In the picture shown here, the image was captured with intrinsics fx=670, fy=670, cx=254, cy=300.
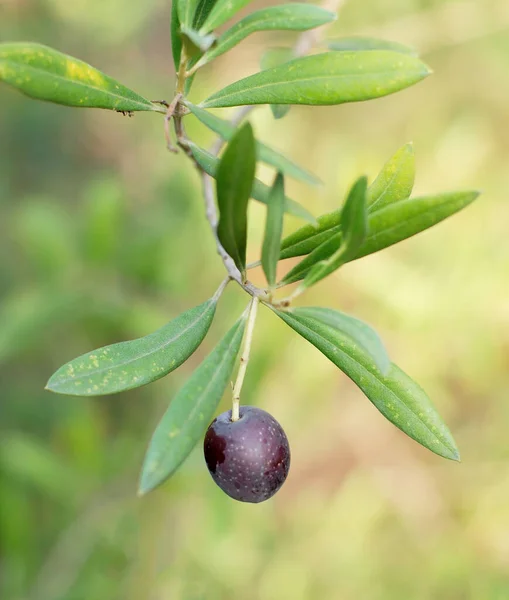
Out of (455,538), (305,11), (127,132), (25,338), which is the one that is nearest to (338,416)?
(455,538)

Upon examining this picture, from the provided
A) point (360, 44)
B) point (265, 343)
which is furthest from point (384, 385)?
point (265, 343)

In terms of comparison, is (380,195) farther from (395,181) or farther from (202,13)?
(202,13)

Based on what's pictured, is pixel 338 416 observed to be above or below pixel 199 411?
below

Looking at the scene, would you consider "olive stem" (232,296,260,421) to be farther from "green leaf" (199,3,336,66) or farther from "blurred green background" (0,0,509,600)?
"blurred green background" (0,0,509,600)

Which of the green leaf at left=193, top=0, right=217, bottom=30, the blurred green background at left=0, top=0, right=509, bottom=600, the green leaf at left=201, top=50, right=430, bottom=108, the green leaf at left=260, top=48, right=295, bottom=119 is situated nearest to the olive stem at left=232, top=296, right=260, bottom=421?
the green leaf at left=201, top=50, right=430, bottom=108

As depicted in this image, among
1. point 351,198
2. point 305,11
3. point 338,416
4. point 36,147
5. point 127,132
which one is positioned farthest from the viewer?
point 127,132

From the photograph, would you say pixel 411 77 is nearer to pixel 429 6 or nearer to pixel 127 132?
pixel 429 6

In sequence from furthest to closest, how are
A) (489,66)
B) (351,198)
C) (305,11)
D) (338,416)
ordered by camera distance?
(489,66), (338,416), (305,11), (351,198)

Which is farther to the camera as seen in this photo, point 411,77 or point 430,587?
point 430,587
